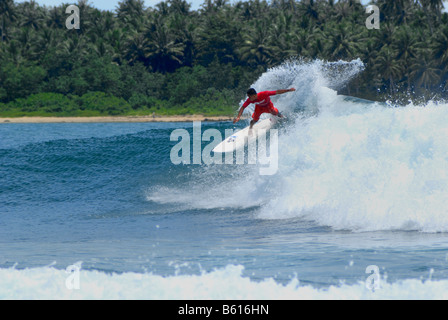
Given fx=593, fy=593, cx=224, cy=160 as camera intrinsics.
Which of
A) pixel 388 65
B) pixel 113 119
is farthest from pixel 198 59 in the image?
pixel 388 65

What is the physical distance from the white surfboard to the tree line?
51.8 m

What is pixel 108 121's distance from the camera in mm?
65375

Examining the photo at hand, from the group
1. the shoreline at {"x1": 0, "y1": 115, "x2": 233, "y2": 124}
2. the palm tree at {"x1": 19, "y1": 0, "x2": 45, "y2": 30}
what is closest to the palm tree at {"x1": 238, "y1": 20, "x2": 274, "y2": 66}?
the shoreline at {"x1": 0, "y1": 115, "x2": 233, "y2": 124}

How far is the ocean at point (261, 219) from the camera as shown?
5574 millimetres

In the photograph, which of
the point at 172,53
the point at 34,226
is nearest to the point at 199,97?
the point at 172,53

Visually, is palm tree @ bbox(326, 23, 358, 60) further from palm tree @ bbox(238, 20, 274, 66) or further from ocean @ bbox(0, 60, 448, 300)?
ocean @ bbox(0, 60, 448, 300)

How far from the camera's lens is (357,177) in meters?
10.1

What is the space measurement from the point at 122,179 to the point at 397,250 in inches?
396

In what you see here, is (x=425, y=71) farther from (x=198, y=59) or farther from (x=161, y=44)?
(x=161, y=44)

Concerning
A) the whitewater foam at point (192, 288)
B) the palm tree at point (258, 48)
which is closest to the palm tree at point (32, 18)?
the palm tree at point (258, 48)

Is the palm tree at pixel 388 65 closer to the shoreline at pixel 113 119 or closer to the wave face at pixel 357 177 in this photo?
the shoreline at pixel 113 119

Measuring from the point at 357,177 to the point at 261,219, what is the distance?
1794 millimetres

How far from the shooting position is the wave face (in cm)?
898

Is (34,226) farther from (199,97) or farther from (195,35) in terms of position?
(195,35)
